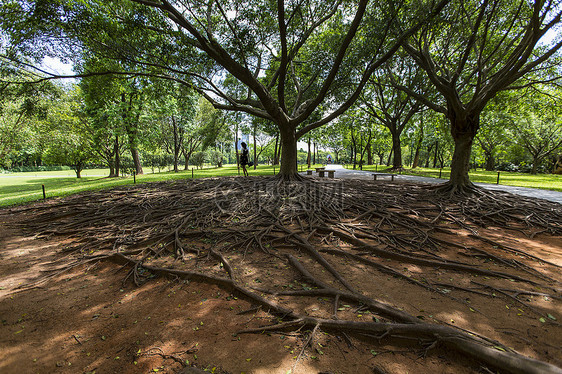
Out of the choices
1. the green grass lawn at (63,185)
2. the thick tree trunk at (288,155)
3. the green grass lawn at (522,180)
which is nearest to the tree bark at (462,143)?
the thick tree trunk at (288,155)

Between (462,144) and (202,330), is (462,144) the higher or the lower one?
the higher one

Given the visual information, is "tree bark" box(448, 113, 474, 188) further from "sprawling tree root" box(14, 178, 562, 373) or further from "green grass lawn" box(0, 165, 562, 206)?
"green grass lawn" box(0, 165, 562, 206)

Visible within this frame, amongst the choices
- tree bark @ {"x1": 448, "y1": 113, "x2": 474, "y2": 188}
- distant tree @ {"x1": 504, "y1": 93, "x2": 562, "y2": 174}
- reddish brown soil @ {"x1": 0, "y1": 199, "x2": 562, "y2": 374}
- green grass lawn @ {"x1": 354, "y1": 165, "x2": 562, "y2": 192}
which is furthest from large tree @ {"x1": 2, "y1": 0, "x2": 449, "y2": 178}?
distant tree @ {"x1": 504, "y1": 93, "x2": 562, "y2": 174}

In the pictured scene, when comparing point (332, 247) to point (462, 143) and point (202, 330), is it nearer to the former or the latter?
point (202, 330)

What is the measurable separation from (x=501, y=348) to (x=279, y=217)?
4281 mm

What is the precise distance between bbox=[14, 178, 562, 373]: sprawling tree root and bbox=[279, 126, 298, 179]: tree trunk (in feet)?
6.36

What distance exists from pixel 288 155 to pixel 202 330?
8.11 meters

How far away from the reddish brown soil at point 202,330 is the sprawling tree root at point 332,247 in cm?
12

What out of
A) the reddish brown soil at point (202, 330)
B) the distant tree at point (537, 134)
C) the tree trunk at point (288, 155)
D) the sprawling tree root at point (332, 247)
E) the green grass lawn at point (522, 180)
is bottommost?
the reddish brown soil at point (202, 330)

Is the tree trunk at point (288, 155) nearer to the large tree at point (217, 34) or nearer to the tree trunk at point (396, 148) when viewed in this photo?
the large tree at point (217, 34)

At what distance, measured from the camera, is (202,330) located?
7.82 ft

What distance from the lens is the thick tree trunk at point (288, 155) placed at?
9.66m

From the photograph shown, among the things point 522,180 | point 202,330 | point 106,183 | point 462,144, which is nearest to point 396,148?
point 522,180

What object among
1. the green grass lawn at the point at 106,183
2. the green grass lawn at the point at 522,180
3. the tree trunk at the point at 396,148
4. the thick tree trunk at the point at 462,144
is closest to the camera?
the thick tree trunk at the point at 462,144
